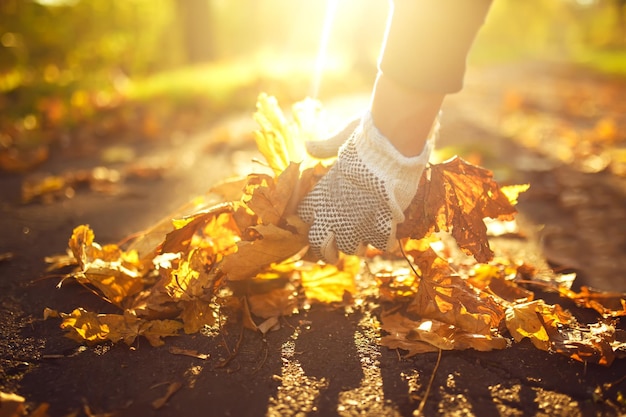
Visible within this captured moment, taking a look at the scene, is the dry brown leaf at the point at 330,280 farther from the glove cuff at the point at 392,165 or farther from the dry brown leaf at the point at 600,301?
the dry brown leaf at the point at 600,301

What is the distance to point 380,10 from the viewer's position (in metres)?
11.7

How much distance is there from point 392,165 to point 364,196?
0.41ft

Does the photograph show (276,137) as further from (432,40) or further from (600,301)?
(600,301)

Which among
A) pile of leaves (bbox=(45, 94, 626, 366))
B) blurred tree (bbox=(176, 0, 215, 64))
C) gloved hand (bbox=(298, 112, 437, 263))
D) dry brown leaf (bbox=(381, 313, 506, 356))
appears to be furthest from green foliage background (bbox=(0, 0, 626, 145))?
dry brown leaf (bbox=(381, 313, 506, 356))

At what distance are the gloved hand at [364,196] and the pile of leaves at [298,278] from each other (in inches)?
3.4

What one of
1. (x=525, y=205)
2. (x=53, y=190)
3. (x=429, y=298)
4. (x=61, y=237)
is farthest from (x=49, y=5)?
(x=429, y=298)

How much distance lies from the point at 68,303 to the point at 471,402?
126cm

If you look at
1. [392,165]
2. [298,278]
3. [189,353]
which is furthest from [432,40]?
[189,353]

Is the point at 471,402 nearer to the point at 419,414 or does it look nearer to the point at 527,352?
the point at 419,414

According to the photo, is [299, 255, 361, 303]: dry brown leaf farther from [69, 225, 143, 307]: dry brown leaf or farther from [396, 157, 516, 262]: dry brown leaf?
[69, 225, 143, 307]: dry brown leaf

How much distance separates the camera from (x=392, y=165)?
1636 mm

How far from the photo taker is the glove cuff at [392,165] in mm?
1628

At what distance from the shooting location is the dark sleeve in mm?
1572

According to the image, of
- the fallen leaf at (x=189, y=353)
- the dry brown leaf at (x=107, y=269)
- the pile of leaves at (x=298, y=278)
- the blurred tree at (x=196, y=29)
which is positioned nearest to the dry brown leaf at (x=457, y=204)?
the pile of leaves at (x=298, y=278)
